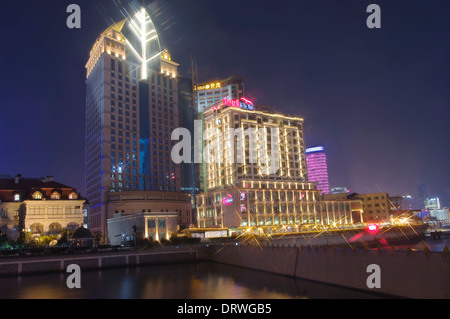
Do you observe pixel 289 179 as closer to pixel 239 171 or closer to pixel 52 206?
pixel 239 171

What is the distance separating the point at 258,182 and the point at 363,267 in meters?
110

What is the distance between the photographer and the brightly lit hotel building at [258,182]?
139m

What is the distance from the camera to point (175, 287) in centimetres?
4831

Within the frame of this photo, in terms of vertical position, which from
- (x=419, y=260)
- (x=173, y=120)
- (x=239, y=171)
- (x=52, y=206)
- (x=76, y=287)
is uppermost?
(x=173, y=120)

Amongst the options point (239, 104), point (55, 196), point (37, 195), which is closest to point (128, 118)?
point (239, 104)

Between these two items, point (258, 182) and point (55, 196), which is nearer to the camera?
point (55, 196)

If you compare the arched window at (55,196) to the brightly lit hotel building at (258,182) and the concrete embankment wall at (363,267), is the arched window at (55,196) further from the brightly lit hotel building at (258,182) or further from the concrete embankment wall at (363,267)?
the brightly lit hotel building at (258,182)

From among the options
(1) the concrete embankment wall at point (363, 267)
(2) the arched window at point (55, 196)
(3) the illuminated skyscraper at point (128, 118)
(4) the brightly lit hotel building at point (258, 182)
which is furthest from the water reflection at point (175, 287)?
(3) the illuminated skyscraper at point (128, 118)

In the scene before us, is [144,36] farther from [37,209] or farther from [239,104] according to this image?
[37,209]

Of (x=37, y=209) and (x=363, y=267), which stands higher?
A: (x=37, y=209)

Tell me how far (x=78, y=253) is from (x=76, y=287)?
78.4 feet

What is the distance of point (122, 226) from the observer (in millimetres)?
117312

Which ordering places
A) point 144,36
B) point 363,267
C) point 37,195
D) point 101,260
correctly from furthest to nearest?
point 144,36 < point 37,195 < point 101,260 < point 363,267

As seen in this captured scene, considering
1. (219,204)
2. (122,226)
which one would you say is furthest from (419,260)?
(219,204)
